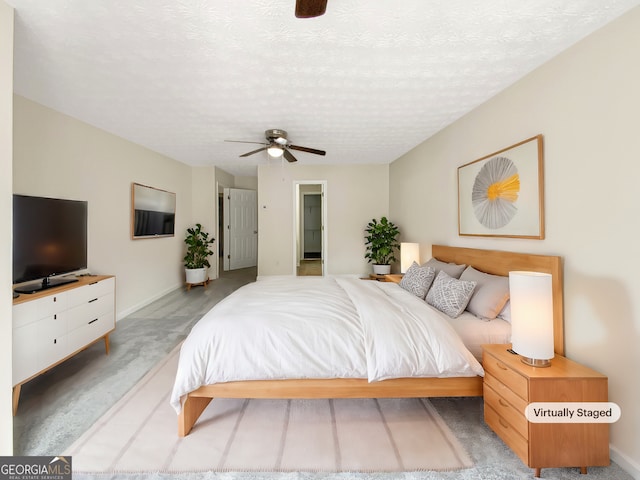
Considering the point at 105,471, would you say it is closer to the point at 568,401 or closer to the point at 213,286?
the point at 568,401

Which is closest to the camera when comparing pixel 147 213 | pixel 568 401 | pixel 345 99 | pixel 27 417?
pixel 568 401

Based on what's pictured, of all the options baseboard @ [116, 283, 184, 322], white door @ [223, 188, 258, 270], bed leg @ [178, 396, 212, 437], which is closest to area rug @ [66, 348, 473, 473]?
bed leg @ [178, 396, 212, 437]

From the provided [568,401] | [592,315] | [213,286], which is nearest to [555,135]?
[592,315]

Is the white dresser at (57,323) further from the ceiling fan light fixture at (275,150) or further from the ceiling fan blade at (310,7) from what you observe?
the ceiling fan blade at (310,7)

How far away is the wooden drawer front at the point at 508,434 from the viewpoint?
1.40m

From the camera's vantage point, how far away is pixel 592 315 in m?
1.61

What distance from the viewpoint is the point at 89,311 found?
243cm

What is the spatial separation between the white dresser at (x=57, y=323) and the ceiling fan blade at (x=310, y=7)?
2494mm

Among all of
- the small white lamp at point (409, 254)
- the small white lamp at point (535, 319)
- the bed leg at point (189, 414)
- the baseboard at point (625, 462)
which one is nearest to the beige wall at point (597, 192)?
the baseboard at point (625, 462)

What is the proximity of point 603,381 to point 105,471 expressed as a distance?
8.87 feet

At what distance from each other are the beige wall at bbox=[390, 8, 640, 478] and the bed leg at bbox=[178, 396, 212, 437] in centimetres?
248

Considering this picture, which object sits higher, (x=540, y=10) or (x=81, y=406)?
(x=540, y=10)

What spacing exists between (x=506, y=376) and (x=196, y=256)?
5206 mm

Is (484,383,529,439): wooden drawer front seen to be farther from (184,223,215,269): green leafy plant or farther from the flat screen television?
(184,223,215,269): green leafy plant
